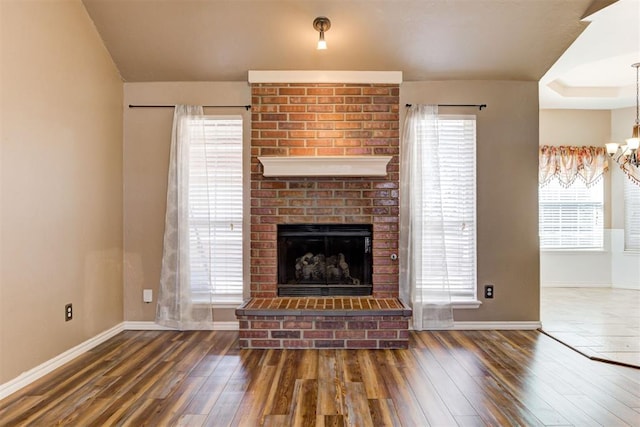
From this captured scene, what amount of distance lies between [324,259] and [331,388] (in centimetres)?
146

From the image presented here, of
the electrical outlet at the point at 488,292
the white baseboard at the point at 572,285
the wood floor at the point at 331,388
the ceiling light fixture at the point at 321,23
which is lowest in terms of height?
the wood floor at the point at 331,388

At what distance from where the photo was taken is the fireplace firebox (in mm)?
3625

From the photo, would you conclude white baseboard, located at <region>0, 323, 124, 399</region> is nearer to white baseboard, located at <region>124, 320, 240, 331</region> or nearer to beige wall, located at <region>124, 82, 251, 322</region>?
white baseboard, located at <region>124, 320, 240, 331</region>

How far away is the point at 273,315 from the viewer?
3141mm

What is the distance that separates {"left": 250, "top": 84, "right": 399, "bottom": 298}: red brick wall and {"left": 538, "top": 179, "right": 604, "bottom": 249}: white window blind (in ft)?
11.2

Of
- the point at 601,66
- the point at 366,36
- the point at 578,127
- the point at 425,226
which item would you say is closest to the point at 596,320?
the point at 425,226

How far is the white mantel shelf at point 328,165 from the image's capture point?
10.8 ft

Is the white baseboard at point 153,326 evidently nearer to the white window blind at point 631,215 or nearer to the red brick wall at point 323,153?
the red brick wall at point 323,153

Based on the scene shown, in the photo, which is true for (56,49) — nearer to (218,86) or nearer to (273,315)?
(218,86)

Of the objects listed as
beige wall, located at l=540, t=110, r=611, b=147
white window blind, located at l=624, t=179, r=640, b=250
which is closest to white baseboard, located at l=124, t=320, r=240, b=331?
beige wall, located at l=540, t=110, r=611, b=147

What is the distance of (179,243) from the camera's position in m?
3.51

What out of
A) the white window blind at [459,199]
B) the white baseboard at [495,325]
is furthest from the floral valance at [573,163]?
the white baseboard at [495,325]

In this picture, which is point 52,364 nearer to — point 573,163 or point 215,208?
point 215,208

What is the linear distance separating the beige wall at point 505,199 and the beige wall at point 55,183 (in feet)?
9.59
